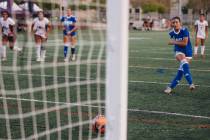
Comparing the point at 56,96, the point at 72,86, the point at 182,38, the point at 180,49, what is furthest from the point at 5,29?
the point at 182,38

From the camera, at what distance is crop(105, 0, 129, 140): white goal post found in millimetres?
3727

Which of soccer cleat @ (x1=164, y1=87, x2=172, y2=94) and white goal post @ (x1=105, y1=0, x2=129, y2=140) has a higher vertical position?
white goal post @ (x1=105, y1=0, x2=129, y2=140)

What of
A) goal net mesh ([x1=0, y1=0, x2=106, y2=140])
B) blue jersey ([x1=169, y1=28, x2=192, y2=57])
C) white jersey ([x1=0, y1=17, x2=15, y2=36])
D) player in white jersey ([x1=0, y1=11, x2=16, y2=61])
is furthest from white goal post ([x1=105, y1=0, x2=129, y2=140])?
white jersey ([x1=0, y1=17, x2=15, y2=36])

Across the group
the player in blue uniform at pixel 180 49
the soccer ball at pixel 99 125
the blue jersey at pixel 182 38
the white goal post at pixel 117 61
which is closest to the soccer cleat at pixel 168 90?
the player in blue uniform at pixel 180 49

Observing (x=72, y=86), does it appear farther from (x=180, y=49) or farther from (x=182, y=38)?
(x=182, y=38)

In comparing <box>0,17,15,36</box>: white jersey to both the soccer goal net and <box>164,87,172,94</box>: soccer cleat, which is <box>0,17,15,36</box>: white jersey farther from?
<box>164,87,172,94</box>: soccer cleat

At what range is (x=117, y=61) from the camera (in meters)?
3.76

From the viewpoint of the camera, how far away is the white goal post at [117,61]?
3.73m

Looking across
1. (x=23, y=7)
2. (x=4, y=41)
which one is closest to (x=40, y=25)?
(x=4, y=41)

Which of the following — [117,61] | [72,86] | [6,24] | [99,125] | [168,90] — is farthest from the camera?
[6,24]

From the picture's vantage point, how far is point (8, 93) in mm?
9750

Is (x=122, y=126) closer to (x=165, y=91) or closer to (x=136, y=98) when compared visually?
(x=136, y=98)

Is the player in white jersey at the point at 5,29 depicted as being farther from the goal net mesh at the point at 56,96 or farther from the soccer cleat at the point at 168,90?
the soccer cleat at the point at 168,90

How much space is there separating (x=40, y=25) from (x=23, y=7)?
11131mm
